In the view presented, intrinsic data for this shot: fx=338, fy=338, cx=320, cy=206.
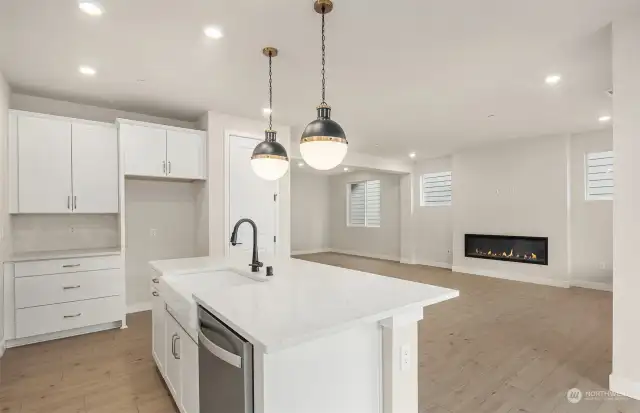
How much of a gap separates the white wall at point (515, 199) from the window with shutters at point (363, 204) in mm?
2729

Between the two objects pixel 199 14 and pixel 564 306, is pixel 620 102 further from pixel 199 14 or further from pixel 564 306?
pixel 564 306

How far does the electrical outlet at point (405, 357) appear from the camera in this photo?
1.65 meters

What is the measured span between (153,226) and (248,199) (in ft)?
4.33

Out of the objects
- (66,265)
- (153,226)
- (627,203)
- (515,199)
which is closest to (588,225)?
(515,199)

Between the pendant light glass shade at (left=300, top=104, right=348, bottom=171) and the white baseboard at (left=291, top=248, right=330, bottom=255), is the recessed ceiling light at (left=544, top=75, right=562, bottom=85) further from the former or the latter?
the white baseboard at (left=291, top=248, right=330, bottom=255)

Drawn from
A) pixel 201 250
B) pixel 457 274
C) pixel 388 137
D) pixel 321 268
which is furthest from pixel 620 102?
pixel 457 274

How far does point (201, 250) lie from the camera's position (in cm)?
458

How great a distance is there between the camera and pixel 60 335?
11.8 ft

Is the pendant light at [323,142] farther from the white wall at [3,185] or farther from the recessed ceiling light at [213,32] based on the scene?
the white wall at [3,185]

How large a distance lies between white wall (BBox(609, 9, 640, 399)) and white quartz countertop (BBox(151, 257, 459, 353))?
157 centimetres

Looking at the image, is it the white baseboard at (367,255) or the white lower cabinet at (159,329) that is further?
the white baseboard at (367,255)

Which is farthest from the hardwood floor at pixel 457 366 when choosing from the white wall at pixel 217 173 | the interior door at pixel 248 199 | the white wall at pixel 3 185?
the interior door at pixel 248 199

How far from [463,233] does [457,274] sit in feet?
3.05

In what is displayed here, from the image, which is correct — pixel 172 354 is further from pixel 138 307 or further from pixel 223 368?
pixel 138 307
